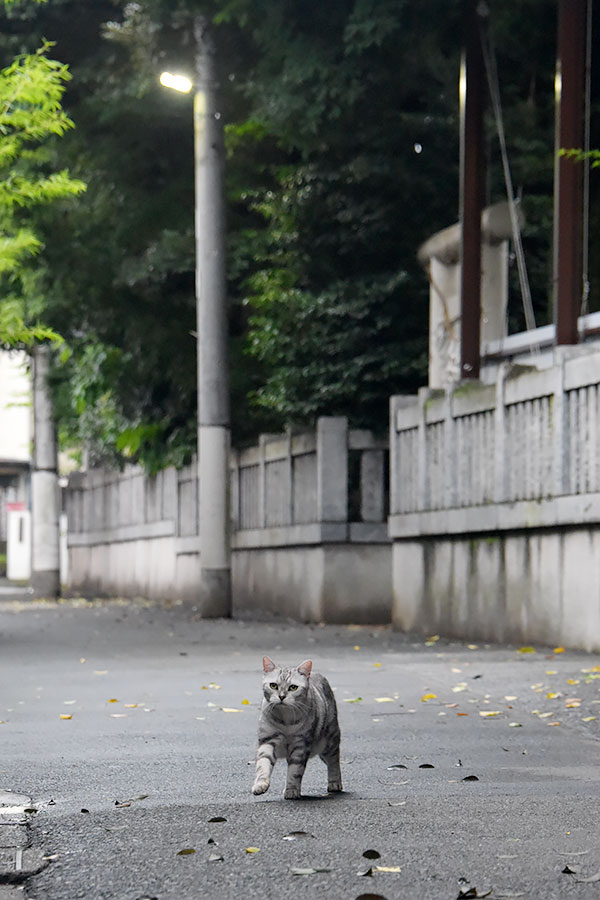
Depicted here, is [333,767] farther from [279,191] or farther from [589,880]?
[279,191]

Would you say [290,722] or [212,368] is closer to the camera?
[290,722]

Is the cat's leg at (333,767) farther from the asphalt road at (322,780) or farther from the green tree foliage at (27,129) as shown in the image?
the green tree foliage at (27,129)

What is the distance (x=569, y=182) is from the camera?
16.7 metres

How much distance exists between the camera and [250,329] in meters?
25.8

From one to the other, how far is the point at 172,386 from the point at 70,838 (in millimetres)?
21352

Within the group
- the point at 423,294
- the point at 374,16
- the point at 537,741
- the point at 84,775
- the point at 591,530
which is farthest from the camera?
the point at 423,294

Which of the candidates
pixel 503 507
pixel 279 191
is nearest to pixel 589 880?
pixel 503 507

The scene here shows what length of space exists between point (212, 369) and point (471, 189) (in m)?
4.54

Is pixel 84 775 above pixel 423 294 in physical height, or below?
below

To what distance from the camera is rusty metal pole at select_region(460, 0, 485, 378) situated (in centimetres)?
1905

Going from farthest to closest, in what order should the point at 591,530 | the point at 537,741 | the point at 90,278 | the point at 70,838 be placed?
1. the point at 90,278
2. the point at 591,530
3. the point at 537,741
4. the point at 70,838

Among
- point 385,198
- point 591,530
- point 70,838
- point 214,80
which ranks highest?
point 214,80

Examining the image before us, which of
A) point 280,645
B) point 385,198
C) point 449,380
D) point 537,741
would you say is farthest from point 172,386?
point 537,741

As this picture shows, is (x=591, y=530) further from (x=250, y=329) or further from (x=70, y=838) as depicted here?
(x=250, y=329)
